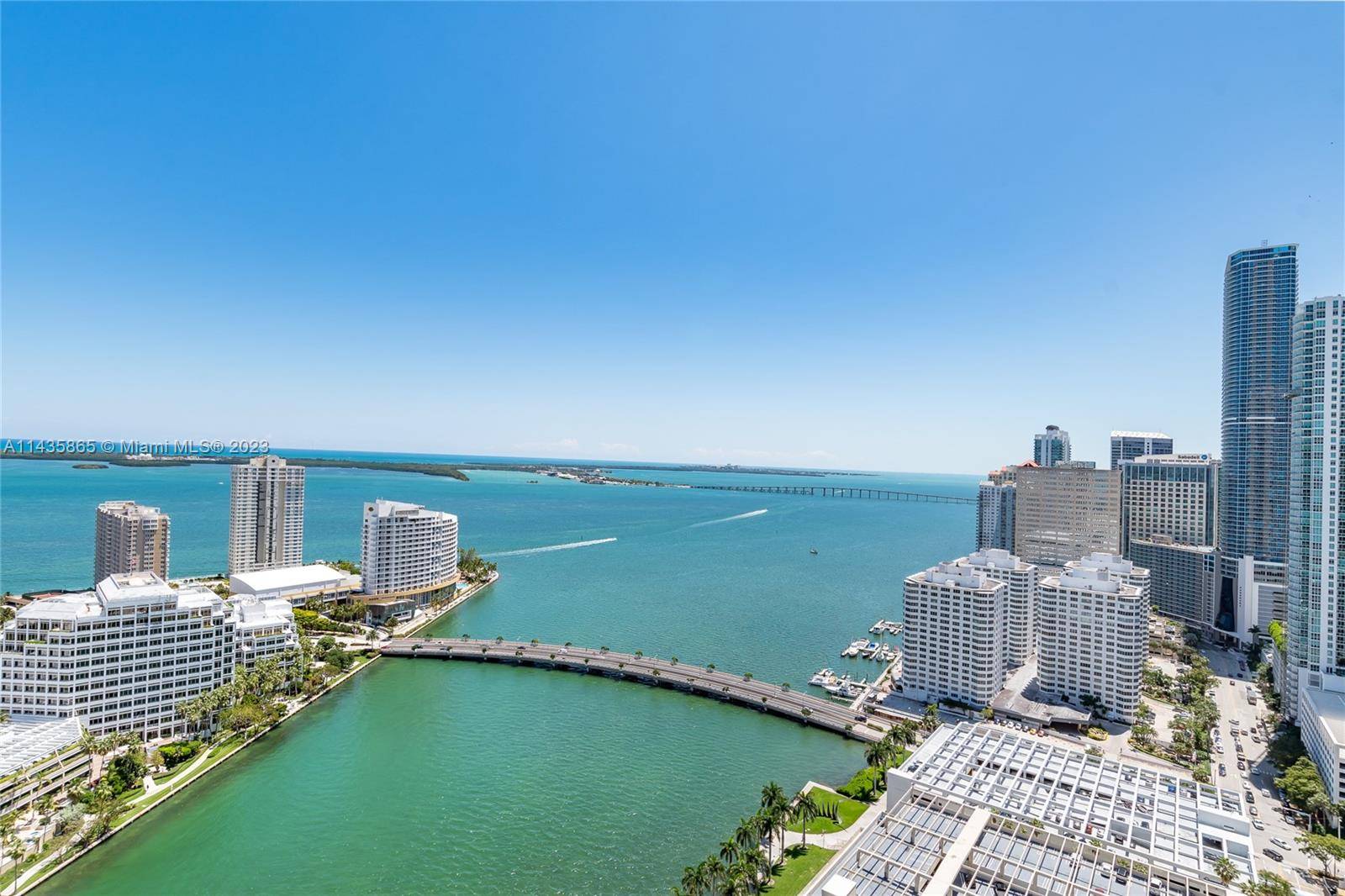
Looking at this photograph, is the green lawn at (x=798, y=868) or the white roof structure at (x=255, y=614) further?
the white roof structure at (x=255, y=614)

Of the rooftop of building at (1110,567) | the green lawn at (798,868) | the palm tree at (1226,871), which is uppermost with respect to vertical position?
the rooftop of building at (1110,567)

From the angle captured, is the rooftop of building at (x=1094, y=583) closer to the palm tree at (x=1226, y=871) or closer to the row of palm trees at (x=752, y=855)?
the palm tree at (x=1226, y=871)

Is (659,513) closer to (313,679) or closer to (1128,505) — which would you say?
(1128,505)

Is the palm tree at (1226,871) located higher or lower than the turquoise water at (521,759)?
higher

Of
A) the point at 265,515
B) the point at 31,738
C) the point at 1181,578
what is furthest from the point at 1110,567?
the point at 265,515

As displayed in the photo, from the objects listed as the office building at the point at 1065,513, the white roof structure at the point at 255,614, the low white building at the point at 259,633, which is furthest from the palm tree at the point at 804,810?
the office building at the point at 1065,513

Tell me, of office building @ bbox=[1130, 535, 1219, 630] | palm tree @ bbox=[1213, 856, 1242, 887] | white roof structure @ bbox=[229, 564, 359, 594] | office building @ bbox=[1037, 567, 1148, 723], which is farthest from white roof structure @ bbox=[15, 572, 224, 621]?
office building @ bbox=[1130, 535, 1219, 630]

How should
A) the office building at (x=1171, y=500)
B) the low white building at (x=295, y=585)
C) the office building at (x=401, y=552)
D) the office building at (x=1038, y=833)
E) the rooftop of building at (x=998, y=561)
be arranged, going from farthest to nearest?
the office building at (x=1171, y=500)
the office building at (x=401, y=552)
the low white building at (x=295, y=585)
the rooftop of building at (x=998, y=561)
the office building at (x=1038, y=833)

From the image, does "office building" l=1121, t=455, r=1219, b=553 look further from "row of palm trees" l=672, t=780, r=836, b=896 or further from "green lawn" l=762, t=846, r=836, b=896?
"green lawn" l=762, t=846, r=836, b=896
